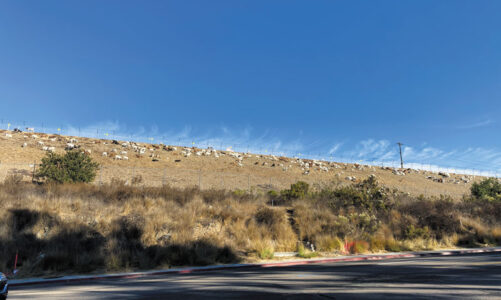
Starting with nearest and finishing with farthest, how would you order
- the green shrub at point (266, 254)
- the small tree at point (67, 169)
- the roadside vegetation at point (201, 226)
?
1. the roadside vegetation at point (201, 226)
2. the green shrub at point (266, 254)
3. the small tree at point (67, 169)

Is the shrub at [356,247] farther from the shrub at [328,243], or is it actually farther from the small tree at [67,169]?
the small tree at [67,169]

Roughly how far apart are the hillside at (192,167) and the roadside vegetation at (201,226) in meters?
15.7

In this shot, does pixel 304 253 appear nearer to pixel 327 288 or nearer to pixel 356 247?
pixel 356 247

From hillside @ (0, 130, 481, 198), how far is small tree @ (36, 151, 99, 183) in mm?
3960

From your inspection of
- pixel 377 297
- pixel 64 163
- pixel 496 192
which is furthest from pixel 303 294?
pixel 496 192

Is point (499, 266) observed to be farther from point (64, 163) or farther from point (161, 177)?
point (161, 177)

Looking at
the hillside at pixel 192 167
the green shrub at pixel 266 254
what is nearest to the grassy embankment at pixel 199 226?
the green shrub at pixel 266 254

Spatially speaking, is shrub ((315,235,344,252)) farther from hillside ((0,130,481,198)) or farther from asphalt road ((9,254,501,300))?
hillside ((0,130,481,198))

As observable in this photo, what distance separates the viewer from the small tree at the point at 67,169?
27827mm

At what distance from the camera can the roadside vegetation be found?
44.5 feet

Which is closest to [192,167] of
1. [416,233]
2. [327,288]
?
[416,233]

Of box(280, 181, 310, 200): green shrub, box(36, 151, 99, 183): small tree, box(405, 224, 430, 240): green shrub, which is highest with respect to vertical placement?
box(36, 151, 99, 183): small tree

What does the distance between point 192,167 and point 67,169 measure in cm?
2677

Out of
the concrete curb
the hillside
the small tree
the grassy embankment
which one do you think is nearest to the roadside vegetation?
the grassy embankment
